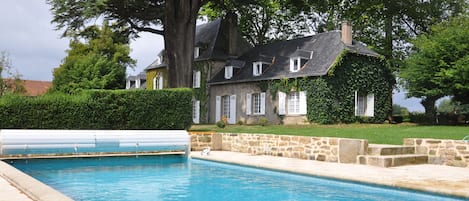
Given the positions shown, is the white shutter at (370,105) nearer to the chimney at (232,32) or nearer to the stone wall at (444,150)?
the chimney at (232,32)

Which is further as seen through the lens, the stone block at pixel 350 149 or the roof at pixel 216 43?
the roof at pixel 216 43

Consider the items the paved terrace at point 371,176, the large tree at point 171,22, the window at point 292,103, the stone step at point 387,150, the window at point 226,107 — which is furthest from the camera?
the window at point 226,107

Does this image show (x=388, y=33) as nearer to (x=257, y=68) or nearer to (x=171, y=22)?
(x=257, y=68)

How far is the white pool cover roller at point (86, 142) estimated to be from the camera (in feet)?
47.5

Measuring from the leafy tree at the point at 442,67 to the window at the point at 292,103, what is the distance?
6166mm

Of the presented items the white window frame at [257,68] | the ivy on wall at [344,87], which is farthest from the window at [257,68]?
the ivy on wall at [344,87]

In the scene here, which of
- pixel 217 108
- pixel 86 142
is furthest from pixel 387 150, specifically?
pixel 217 108

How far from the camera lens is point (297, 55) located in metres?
30.4

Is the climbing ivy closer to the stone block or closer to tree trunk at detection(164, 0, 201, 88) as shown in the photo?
tree trunk at detection(164, 0, 201, 88)

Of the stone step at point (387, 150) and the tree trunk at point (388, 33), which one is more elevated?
the tree trunk at point (388, 33)

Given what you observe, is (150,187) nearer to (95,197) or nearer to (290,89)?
(95,197)

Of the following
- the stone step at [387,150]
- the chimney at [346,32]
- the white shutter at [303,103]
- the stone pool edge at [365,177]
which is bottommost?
the stone pool edge at [365,177]

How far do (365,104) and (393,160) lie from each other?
19.1m

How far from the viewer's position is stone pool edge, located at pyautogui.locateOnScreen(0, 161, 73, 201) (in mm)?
6220
